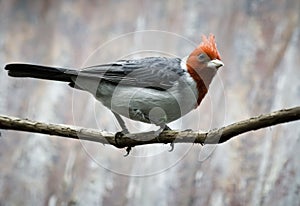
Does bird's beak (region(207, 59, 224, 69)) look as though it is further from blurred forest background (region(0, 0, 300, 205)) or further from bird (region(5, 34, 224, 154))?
blurred forest background (region(0, 0, 300, 205))

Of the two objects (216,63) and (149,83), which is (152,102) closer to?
(149,83)

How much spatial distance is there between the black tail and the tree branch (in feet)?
0.72

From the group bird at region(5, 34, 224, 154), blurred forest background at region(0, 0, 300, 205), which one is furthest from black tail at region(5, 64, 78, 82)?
blurred forest background at region(0, 0, 300, 205)

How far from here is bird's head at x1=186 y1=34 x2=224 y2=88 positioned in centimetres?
219

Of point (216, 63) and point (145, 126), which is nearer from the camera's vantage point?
point (216, 63)

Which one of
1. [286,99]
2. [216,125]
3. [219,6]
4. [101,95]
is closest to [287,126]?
[286,99]

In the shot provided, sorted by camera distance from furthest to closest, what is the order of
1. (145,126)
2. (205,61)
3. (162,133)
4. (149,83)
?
(145,126) → (149,83) → (205,61) → (162,133)

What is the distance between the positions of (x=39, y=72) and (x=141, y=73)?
1.47 ft

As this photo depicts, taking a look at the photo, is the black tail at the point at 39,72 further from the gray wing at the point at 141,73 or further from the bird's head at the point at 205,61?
the bird's head at the point at 205,61

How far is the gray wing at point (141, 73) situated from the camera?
2.30 m

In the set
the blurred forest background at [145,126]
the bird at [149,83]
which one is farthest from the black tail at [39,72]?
the blurred forest background at [145,126]

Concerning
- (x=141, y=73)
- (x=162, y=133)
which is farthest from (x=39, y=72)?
(x=162, y=133)

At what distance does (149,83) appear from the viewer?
2.33 metres

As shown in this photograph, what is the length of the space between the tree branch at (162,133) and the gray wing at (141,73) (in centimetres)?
24
